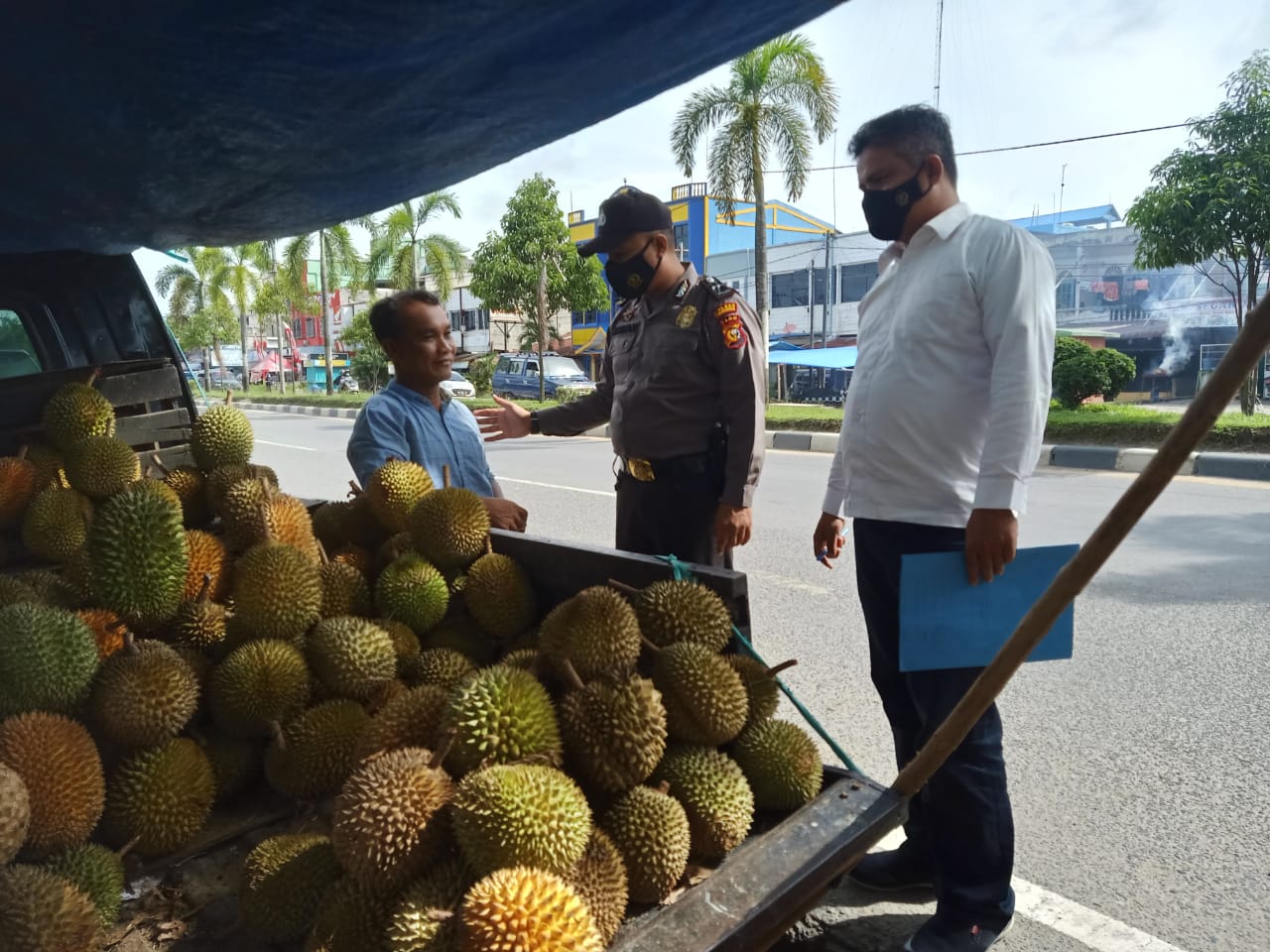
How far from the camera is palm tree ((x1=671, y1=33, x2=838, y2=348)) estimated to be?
47.6 ft

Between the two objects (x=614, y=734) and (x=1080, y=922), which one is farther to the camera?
(x=1080, y=922)

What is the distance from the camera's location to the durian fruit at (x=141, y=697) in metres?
1.51

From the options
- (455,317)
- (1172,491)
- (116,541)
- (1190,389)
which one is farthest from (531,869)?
(455,317)

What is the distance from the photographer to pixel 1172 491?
8055 mm

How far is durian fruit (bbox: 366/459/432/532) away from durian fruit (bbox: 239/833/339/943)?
93cm

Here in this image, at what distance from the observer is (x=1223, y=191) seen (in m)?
9.95

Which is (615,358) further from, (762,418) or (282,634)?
(282,634)

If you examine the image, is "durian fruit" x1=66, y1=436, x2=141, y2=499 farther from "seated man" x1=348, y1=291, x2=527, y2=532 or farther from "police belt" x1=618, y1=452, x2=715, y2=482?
"police belt" x1=618, y1=452, x2=715, y2=482

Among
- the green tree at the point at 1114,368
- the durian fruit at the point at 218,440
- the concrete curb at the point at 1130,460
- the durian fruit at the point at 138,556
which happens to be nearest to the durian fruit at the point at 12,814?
the durian fruit at the point at 138,556

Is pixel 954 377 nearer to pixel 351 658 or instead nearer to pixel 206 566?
pixel 351 658

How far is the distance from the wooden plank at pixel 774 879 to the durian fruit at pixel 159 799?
821 mm

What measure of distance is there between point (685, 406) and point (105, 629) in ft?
5.57

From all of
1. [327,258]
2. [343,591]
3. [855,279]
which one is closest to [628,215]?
[343,591]

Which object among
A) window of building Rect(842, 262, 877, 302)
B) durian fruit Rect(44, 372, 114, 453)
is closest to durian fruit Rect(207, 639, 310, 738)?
durian fruit Rect(44, 372, 114, 453)
